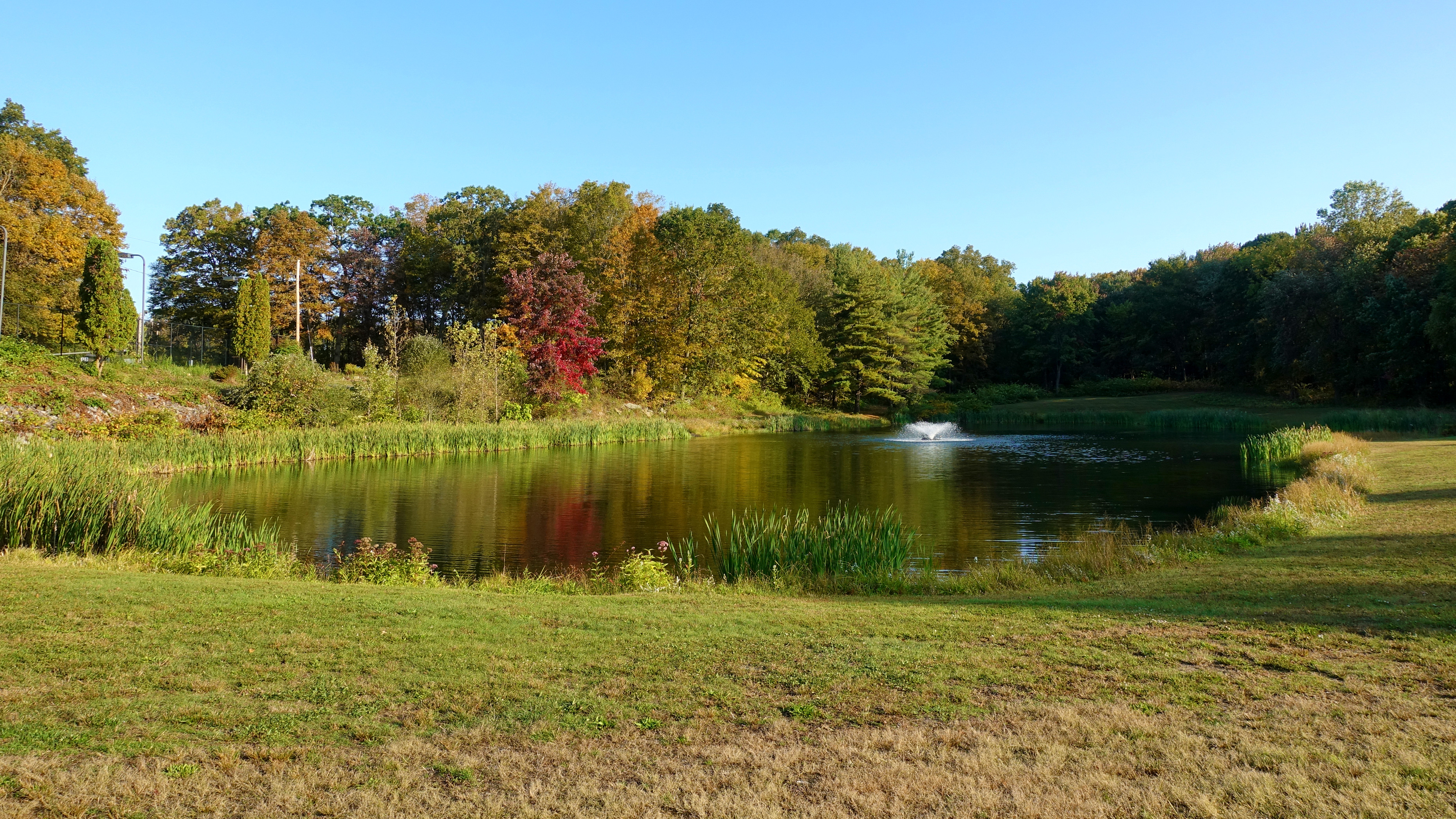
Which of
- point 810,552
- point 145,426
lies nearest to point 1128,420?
point 810,552

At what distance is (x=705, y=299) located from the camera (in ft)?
164

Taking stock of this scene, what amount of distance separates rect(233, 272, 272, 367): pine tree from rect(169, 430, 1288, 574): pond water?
44.5 ft

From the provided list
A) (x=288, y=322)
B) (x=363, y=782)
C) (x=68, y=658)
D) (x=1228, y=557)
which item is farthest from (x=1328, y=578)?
(x=288, y=322)

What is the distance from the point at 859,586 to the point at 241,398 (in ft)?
88.0

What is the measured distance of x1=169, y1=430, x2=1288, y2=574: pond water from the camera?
1471cm

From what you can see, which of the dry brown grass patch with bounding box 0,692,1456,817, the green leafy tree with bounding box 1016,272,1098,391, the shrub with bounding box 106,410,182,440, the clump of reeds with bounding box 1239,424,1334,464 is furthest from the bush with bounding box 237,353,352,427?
the green leafy tree with bounding box 1016,272,1098,391

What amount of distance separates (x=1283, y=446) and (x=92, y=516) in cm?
2913

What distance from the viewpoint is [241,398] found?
29188mm

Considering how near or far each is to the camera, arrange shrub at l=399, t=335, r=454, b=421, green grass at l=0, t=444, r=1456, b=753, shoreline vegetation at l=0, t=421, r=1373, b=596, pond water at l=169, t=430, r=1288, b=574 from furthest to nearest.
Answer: shrub at l=399, t=335, r=454, b=421, pond water at l=169, t=430, r=1288, b=574, shoreline vegetation at l=0, t=421, r=1373, b=596, green grass at l=0, t=444, r=1456, b=753

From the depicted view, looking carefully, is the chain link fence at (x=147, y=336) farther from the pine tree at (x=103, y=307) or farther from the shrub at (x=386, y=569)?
the shrub at (x=386, y=569)

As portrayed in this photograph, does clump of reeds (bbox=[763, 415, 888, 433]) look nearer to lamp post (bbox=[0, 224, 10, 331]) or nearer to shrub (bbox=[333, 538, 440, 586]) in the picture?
lamp post (bbox=[0, 224, 10, 331])

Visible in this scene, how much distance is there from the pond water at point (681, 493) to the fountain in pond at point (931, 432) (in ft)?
21.4

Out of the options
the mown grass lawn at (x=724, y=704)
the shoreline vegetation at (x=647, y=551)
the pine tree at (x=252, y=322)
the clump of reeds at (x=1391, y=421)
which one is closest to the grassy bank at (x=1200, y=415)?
the clump of reeds at (x=1391, y=421)

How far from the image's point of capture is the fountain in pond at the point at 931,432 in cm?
4041
